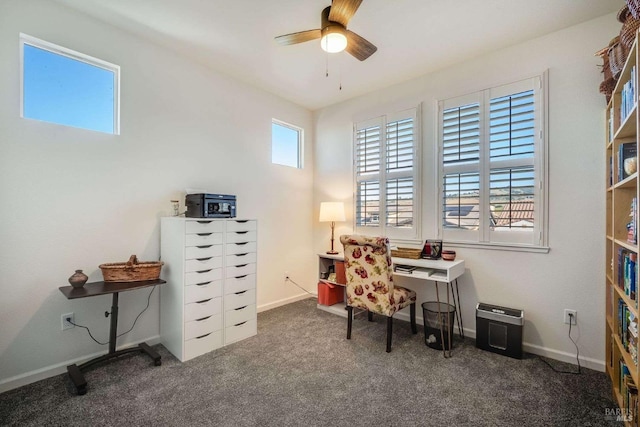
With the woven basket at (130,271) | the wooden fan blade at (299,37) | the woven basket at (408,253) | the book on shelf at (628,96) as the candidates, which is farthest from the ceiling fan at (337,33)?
the woven basket at (130,271)

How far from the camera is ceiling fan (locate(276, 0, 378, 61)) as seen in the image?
5.80ft

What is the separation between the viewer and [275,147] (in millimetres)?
3859

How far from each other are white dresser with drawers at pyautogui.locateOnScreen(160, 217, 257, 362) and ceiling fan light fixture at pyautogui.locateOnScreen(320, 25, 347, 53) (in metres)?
1.66

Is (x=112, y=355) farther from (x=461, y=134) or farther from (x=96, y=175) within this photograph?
(x=461, y=134)

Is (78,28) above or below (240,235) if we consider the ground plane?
above

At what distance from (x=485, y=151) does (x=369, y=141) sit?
4.44ft

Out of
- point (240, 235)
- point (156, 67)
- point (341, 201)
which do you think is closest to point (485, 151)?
Result: point (341, 201)

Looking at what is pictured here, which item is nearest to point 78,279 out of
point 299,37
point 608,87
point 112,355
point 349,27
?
point 112,355

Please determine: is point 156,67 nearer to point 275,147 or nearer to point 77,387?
point 275,147

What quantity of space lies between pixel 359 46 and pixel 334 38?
273mm

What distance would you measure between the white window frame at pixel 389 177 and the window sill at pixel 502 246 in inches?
14.5

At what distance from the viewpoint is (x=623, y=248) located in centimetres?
177

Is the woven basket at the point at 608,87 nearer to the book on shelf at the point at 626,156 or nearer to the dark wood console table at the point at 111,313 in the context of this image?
the book on shelf at the point at 626,156

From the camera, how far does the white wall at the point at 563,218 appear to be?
223cm
